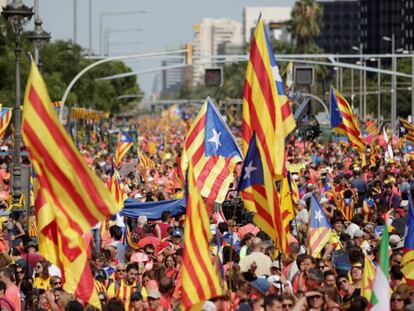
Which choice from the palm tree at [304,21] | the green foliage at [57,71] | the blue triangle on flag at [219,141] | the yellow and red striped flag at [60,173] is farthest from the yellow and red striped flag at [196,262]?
the palm tree at [304,21]

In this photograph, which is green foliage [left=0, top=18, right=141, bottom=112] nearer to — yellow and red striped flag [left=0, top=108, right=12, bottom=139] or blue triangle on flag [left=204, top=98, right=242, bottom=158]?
yellow and red striped flag [left=0, top=108, right=12, bottom=139]

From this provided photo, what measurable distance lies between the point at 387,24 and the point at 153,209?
166 m

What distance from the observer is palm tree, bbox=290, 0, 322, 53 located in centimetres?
10462

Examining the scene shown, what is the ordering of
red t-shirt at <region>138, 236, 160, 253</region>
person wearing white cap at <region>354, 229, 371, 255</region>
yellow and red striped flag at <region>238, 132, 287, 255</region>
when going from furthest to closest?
red t-shirt at <region>138, 236, 160, 253</region> < person wearing white cap at <region>354, 229, 371, 255</region> < yellow and red striped flag at <region>238, 132, 287, 255</region>

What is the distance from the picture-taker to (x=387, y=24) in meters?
186

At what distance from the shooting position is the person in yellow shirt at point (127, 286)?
1458 cm

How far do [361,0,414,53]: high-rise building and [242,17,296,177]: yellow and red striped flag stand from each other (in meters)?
166

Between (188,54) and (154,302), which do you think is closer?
(154,302)

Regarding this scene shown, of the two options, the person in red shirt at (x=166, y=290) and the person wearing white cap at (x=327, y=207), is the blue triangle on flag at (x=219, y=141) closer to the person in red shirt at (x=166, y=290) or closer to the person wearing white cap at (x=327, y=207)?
the person wearing white cap at (x=327, y=207)

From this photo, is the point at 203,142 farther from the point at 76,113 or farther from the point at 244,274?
the point at 76,113

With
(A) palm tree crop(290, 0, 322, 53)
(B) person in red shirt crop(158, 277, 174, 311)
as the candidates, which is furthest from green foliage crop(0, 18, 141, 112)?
(B) person in red shirt crop(158, 277, 174, 311)

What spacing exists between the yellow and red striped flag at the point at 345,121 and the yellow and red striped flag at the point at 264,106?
1704 cm

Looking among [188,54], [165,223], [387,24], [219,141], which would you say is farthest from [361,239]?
[387,24]

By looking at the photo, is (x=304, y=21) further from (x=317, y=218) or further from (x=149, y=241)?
(x=317, y=218)
